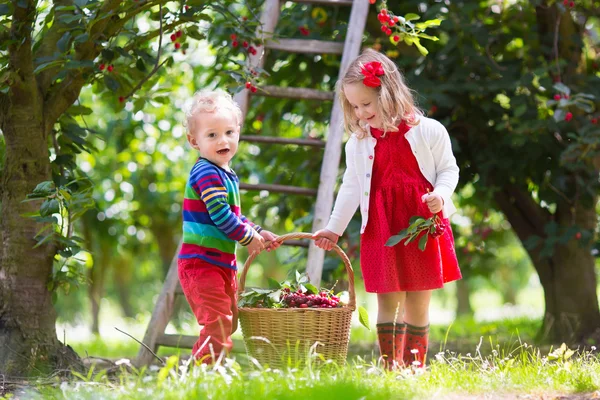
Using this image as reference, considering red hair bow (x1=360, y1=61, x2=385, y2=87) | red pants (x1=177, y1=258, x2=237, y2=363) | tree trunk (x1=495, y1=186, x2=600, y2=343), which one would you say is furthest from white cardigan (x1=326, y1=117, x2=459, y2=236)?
tree trunk (x1=495, y1=186, x2=600, y2=343)

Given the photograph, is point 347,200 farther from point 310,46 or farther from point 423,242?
point 310,46

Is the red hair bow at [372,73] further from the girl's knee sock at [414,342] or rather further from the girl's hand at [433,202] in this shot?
the girl's knee sock at [414,342]

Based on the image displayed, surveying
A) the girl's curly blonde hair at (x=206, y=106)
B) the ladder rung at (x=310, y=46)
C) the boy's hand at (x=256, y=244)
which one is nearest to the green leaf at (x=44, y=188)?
the girl's curly blonde hair at (x=206, y=106)

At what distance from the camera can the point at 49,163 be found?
356cm

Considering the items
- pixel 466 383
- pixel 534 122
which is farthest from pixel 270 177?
pixel 466 383

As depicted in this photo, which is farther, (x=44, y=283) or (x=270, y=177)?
(x=270, y=177)

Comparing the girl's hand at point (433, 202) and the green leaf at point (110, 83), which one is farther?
the green leaf at point (110, 83)

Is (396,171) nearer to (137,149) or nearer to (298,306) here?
(298,306)

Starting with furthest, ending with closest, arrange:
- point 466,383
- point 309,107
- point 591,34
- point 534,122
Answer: point 309,107, point 591,34, point 534,122, point 466,383

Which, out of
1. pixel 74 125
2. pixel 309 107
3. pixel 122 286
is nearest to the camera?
pixel 74 125

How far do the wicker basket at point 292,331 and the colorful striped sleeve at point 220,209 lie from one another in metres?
0.20

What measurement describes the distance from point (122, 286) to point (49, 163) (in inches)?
513

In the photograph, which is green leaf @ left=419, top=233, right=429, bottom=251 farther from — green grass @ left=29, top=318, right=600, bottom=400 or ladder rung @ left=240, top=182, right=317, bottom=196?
ladder rung @ left=240, top=182, right=317, bottom=196

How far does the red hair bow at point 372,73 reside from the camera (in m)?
3.02
